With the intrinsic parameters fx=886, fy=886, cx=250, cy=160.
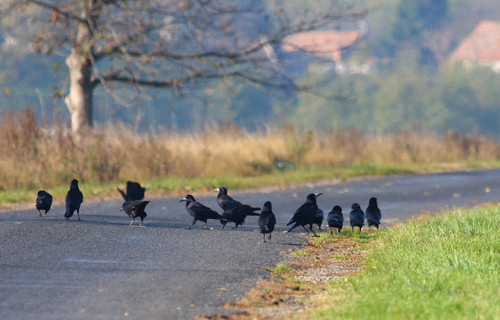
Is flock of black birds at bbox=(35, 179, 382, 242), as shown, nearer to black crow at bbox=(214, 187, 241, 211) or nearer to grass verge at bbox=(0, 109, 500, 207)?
black crow at bbox=(214, 187, 241, 211)

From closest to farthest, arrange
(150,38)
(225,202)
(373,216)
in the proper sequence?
(373,216)
(225,202)
(150,38)

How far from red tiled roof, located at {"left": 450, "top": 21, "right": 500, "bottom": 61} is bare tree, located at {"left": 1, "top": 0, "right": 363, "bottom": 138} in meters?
86.0

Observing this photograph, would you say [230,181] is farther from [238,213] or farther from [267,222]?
[267,222]

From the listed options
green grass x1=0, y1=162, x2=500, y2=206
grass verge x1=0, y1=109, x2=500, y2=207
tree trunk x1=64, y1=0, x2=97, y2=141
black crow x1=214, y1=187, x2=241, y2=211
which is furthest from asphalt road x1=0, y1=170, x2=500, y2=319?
tree trunk x1=64, y1=0, x2=97, y2=141

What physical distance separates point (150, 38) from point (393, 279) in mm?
18456

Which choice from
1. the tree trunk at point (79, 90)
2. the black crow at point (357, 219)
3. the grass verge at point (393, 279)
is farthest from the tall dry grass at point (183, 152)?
the grass verge at point (393, 279)

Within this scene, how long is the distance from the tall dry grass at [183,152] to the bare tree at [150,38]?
1632 millimetres

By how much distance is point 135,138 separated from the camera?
23875mm

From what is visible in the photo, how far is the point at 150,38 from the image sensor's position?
2564 cm

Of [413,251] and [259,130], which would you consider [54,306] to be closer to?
[413,251]

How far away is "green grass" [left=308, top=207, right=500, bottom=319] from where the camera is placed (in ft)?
22.9

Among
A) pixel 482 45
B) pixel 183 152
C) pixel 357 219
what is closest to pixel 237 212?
pixel 357 219

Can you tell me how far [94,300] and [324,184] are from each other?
16829 millimetres

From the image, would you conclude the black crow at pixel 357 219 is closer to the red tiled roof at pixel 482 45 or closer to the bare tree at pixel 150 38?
the bare tree at pixel 150 38
